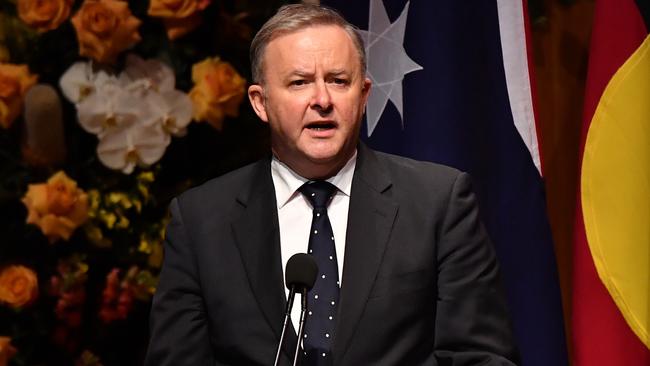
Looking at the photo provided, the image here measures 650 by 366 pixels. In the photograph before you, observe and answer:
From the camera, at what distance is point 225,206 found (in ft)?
7.65

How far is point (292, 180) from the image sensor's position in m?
2.32

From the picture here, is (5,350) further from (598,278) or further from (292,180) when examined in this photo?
(598,278)

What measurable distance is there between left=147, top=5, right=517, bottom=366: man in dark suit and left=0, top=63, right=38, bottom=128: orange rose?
72cm

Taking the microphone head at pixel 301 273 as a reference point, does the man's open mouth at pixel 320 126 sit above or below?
above

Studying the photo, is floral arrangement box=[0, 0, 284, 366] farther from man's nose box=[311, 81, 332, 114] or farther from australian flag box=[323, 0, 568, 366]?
man's nose box=[311, 81, 332, 114]

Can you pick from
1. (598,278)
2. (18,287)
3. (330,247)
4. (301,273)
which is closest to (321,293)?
(330,247)

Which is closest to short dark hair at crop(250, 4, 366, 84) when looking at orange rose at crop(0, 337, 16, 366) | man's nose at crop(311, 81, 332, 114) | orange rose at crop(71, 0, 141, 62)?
man's nose at crop(311, 81, 332, 114)

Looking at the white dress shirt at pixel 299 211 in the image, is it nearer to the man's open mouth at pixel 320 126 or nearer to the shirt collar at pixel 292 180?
the shirt collar at pixel 292 180

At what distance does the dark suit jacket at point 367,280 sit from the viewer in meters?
2.13

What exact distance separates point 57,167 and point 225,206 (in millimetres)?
836

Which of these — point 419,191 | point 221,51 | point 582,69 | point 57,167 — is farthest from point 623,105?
point 57,167

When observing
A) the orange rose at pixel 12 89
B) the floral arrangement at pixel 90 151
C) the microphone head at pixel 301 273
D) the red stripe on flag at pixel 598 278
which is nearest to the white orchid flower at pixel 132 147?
the floral arrangement at pixel 90 151

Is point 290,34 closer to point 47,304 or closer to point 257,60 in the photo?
point 257,60

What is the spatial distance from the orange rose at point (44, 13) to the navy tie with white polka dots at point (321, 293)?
3.25ft
